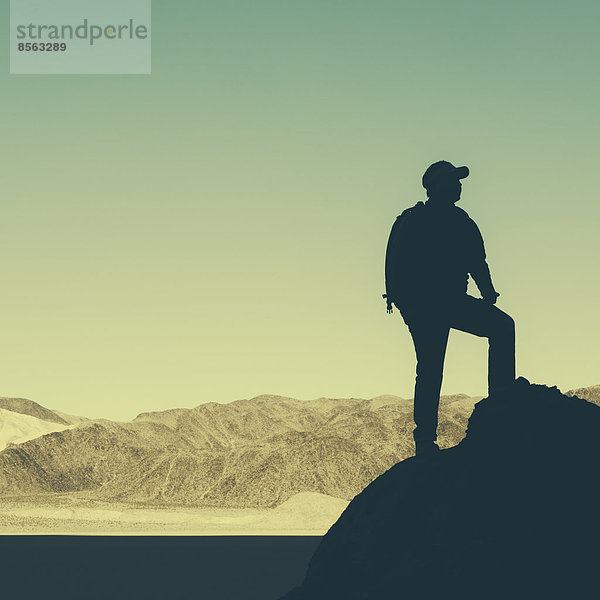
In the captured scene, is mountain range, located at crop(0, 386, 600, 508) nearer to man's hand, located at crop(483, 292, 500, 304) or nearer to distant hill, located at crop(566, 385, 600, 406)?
distant hill, located at crop(566, 385, 600, 406)

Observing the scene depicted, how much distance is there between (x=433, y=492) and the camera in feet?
28.9

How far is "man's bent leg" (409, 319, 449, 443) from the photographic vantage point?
31.2ft

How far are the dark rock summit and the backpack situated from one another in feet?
4.09

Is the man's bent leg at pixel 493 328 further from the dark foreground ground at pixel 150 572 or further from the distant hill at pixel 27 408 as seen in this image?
the distant hill at pixel 27 408

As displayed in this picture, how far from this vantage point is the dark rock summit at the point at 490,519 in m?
7.84

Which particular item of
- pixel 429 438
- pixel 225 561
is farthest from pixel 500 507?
pixel 225 561

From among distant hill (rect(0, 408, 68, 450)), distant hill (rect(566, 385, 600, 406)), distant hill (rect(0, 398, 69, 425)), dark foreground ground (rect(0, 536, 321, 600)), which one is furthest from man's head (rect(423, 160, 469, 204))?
distant hill (rect(0, 398, 69, 425))

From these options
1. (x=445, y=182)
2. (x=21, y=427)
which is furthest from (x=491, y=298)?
(x=21, y=427)

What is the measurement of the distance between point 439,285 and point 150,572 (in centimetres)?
1226

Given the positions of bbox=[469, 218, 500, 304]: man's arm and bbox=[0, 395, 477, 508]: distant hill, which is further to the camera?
bbox=[0, 395, 477, 508]: distant hill

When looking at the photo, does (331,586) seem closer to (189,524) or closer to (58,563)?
(58,563)

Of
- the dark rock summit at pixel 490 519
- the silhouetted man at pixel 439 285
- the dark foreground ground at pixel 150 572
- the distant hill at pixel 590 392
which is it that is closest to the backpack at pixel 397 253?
the silhouetted man at pixel 439 285

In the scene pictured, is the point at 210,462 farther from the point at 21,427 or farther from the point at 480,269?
the point at 480,269

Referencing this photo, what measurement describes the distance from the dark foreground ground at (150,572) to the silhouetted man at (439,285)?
612 cm
